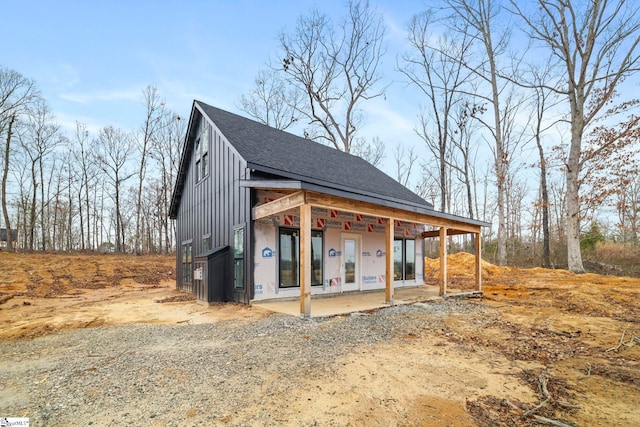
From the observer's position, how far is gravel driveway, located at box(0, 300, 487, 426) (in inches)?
109

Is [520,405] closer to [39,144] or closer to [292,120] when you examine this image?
[292,120]

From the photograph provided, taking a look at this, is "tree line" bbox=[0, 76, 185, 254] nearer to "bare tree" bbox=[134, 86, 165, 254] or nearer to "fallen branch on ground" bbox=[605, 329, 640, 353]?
"bare tree" bbox=[134, 86, 165, 254]

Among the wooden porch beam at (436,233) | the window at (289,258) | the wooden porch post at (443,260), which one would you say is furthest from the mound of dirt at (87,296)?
the wooden porch beam at (436,233)

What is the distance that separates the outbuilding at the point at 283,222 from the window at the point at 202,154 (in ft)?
0.12

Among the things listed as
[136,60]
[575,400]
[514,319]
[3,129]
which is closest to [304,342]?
[575,400]

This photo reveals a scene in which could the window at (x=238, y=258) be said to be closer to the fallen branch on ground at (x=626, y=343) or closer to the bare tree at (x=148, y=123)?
the fallen branch on ground at (x=626, y=343)

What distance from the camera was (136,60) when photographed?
44.0ft

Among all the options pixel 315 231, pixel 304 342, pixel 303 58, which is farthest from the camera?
pixel 303 58

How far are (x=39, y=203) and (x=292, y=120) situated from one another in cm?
2091

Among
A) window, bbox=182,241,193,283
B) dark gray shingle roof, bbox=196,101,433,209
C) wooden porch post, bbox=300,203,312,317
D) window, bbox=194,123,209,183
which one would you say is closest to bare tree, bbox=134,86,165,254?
window, bbox=182,241,193,283

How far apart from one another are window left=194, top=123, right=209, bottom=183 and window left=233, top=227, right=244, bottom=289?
3.19m

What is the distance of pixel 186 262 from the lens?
12211 mm

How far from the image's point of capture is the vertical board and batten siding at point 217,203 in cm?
842

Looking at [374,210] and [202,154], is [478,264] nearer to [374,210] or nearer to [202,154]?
[374,210]
